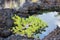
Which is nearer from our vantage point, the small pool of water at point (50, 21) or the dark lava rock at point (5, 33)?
the dark lava rock at point (5, 33)

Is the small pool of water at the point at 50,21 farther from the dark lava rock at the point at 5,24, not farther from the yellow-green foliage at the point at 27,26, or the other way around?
the dark lava rock at the point at 5,24

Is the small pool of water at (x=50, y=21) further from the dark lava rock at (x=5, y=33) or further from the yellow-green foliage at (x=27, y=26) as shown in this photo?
the dark lava rock at (x=5, y=33)

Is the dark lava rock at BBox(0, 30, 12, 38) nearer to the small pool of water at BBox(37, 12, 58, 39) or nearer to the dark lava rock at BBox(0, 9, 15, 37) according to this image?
the dark lava rock at BBox(0, 9, 15, 37)

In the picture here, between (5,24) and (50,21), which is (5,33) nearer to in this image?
(5,24)

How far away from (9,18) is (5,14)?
0.27 m

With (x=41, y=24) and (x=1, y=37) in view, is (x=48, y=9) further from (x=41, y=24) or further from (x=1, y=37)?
(x=1, y=37)

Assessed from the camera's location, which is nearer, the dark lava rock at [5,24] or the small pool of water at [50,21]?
the dark lava rock at [5,24]

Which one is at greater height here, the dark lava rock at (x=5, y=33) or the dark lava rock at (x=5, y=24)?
the dark lava rock at (x=5, y=24)

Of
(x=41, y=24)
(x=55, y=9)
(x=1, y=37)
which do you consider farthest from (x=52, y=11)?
(x=1, y=37)

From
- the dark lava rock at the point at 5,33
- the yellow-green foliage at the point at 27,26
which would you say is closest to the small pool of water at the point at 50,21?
the yellow-green foliage at the point at 27,26

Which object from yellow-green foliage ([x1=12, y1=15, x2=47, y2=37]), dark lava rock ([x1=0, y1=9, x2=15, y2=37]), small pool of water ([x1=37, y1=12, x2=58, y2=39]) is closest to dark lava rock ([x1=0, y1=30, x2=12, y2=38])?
dark lava rock ([x1=0, y1=9, x2=15, y2=37])

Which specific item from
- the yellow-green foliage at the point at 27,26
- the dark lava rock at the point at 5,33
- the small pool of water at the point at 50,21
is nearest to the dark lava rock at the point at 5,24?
the dark lava rock at the point at 5,33

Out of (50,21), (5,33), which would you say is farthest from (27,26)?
(50,21)

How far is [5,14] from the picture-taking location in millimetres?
4047
